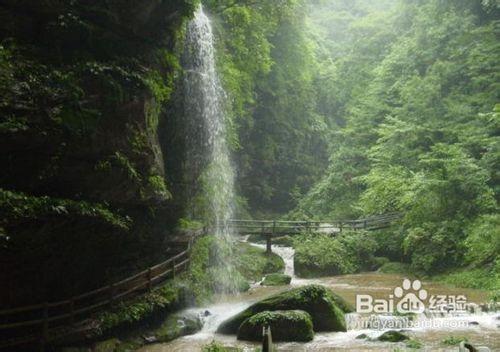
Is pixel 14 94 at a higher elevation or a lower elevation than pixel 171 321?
higher

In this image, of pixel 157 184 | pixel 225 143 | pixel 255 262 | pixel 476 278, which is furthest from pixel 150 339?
pixel 476 278

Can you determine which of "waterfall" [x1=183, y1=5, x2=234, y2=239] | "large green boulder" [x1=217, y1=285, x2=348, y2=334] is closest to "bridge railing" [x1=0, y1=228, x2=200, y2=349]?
"large green boulder" [x1=217, y1=285, x2=348, y2=334]

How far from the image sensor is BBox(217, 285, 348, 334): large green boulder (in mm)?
11500

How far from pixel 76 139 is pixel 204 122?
7601 millimetres

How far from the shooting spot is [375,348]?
9711 mm

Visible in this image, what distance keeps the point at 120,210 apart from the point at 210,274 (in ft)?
16.9

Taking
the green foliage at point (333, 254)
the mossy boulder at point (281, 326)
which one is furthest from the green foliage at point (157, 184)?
the green foliage at point (333, 254)

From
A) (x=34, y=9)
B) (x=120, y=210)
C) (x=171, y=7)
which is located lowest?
(x=120, y=210)

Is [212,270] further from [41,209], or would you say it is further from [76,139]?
[41,209]

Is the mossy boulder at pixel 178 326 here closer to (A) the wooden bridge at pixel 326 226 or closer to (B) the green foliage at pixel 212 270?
(B) the green foliage at pixel 212 270

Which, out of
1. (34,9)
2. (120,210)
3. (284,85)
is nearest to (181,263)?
(120,210)

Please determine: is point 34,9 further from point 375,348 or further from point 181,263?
point 375,348

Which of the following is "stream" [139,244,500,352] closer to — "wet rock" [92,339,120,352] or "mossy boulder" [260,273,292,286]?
"wet rock" [92,339,120,352]

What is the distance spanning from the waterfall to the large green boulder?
578 cm
